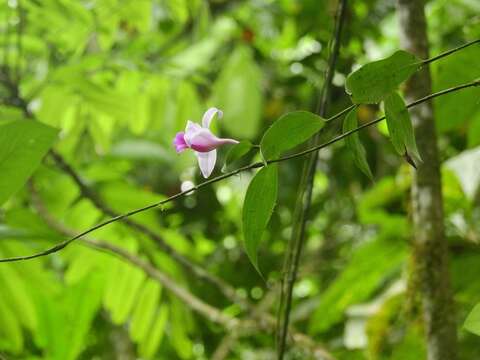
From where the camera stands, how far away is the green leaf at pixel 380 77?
45cm

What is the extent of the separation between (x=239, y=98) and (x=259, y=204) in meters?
0.95

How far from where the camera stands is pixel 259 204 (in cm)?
50

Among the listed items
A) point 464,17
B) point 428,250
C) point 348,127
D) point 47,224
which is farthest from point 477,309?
point 464,17

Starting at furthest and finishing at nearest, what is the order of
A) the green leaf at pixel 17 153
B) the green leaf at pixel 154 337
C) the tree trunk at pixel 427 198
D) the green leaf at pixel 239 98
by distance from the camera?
the green leaf at pixel 239 98 → the green leaf at pixel 154 337 → the tree trunk at pixel 427 198 → the green leaf at pixel 17 153

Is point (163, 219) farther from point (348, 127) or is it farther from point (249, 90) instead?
point (348, 127)

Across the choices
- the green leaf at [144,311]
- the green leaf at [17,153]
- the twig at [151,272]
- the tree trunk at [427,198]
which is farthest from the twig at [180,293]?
the green leaf at [17,153]

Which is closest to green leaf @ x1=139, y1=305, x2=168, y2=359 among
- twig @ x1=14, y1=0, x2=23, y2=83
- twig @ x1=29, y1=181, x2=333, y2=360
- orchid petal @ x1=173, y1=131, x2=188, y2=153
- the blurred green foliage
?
the blurred green foliage

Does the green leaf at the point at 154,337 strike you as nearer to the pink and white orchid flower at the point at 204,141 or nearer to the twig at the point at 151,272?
the twig at the point at 151,272

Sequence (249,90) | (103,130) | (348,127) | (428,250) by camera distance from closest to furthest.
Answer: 1. (348,127)
2. (428,250)
3. (103,130)
4. (249,90)

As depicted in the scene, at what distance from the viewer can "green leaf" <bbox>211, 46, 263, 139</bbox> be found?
143cm

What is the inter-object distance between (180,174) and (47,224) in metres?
0.71

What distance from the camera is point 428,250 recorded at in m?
0.80

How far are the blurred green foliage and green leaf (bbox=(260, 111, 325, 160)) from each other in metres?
0.17

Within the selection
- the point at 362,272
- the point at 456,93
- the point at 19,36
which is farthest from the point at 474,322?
the point at 19,36
